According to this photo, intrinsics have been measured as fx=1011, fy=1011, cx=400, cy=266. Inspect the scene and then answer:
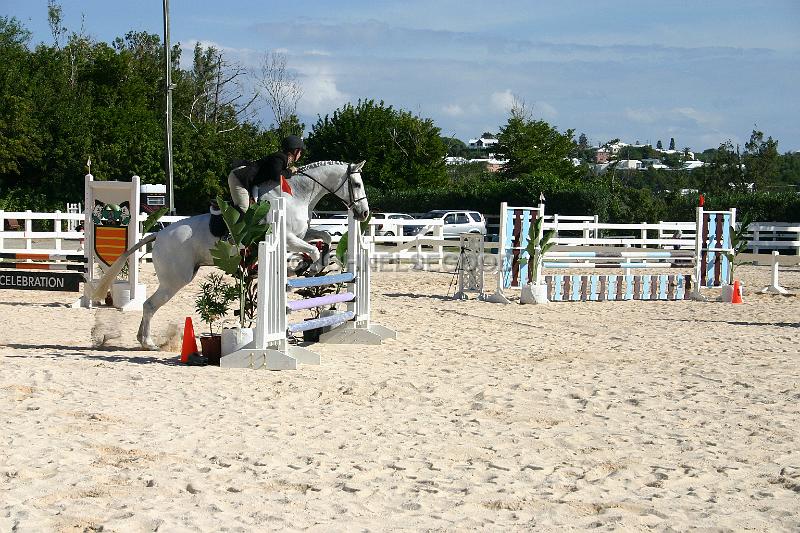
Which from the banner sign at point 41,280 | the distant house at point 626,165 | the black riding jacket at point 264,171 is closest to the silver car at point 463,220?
the banner sign at point 41,280

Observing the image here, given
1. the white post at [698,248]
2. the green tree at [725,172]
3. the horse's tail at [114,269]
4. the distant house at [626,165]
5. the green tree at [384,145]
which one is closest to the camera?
the horse's tail at [114,269]

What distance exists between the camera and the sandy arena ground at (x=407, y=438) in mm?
4195

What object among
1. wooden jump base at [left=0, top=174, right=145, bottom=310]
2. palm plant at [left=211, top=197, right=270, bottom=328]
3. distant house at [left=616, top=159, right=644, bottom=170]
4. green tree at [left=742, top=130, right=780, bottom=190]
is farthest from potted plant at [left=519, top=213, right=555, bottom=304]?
distant house at [left=616, top=159, right=644, bottom=170]

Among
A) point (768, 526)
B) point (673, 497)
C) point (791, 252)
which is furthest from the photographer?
point (791, 252)

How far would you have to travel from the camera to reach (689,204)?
40.3 meters

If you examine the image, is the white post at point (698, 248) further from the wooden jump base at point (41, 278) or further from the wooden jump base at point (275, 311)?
the wooden jump base at point (41, 278)

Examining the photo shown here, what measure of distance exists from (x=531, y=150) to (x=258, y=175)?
4433 cm

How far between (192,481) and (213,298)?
453 centimetres

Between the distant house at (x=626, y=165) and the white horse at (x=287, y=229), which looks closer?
the white horse at (x=287, y=229)

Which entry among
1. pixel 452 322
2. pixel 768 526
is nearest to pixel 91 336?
pixel 452 322

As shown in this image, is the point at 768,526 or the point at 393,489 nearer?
the point at 768,526

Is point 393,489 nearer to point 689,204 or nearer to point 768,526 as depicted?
point 768,526

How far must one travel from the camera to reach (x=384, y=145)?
2016 inches

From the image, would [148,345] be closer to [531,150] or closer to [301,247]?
[301,247]
